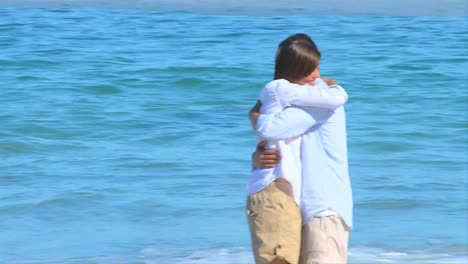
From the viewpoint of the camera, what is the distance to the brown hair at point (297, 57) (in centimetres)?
328

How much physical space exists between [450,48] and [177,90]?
4.44 m

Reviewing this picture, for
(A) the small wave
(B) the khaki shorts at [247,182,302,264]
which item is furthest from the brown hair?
(A) the small wave

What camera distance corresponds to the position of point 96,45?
14586mm

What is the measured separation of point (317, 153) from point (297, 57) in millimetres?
300

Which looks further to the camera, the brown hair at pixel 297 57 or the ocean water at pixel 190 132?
the ocean water at pixel 190 132

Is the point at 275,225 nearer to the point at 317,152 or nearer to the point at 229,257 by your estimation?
the point at 317,152

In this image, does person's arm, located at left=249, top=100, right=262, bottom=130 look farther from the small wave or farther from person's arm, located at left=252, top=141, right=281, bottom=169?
the small wave

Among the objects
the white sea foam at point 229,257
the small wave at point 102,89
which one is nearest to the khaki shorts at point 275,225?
the white sea foam at point 229,257

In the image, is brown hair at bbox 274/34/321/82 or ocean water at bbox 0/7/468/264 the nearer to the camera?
brown hair at bbox 274/34/321/82

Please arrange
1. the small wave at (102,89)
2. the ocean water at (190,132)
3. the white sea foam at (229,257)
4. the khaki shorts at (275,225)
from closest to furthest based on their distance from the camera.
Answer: the khaki shorts at (275,225), the white sea foam at (229,257), the ocean water at (190,132), the small wave at (102,89)

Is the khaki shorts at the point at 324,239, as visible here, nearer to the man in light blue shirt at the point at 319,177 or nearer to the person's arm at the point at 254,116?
the man in light blue shirt at the point at 319,177

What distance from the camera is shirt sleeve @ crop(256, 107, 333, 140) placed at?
3.23 meters

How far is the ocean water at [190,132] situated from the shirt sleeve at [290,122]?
239 centimetres

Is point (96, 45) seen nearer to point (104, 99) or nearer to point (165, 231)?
point (104, 99)
